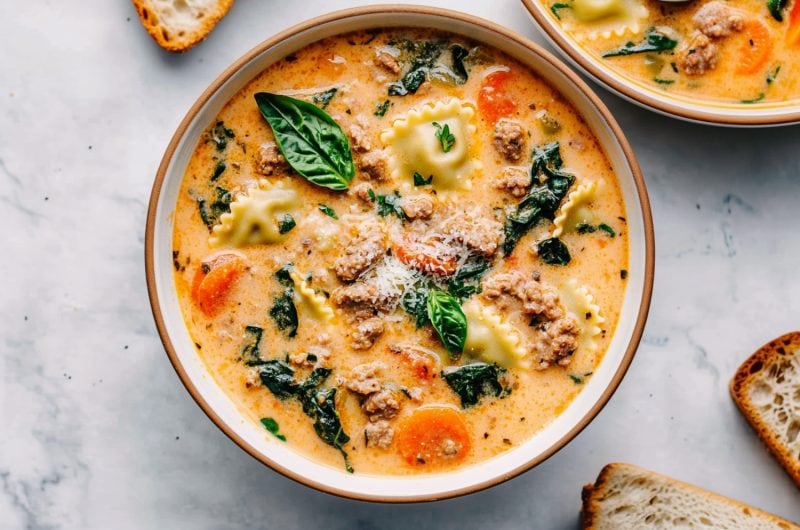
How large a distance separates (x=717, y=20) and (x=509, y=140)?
1605 millimetres

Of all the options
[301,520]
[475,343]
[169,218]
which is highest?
[169,218]

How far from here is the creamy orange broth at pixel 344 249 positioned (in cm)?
502

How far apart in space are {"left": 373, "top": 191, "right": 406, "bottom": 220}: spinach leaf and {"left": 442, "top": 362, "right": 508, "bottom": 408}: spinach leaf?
93cm

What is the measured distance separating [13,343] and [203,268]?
1542 mm

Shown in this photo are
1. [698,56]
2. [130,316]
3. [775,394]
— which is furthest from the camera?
[775,394]

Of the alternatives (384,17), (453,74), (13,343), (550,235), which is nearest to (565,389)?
(550,235)

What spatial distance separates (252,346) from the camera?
16.5 ft

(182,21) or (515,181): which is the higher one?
(182,21)

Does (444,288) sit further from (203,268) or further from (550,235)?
(203,268)

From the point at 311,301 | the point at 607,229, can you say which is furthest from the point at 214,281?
the point at 607,229

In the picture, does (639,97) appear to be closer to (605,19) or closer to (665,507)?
(605,19)

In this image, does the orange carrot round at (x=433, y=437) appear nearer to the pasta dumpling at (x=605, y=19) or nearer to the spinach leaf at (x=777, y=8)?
the pasta dumpling at (x=605, y=19)

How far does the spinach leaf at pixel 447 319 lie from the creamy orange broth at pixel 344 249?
123mm

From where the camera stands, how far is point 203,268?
504 centimetres
